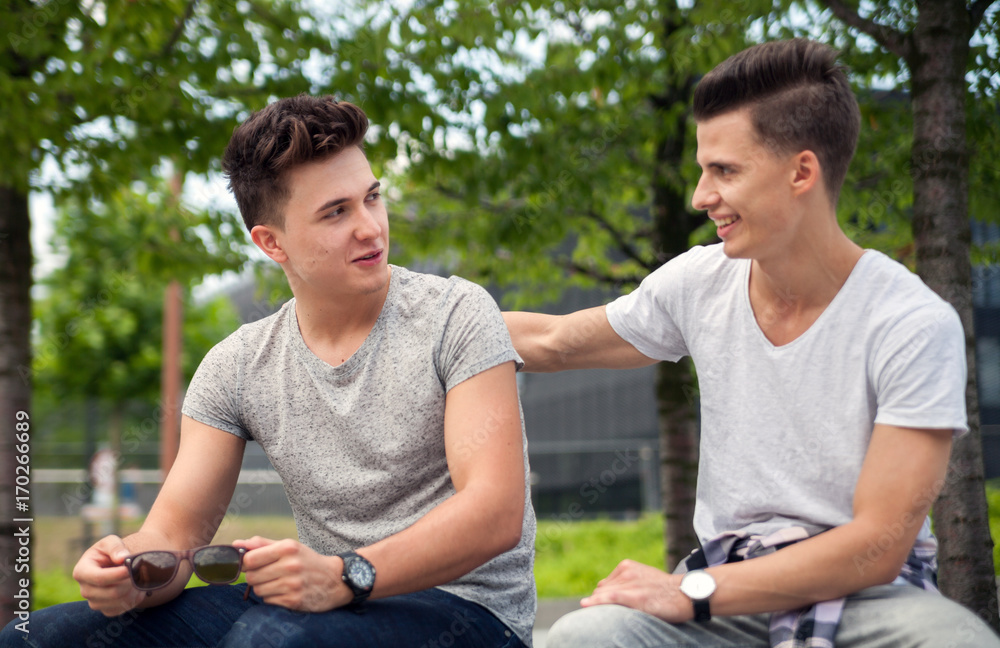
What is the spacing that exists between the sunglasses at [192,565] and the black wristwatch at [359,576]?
8.4 inches

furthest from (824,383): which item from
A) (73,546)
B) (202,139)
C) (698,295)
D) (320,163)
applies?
(73,546)

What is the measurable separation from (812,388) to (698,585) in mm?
490

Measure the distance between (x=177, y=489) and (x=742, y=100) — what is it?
64.5 inches

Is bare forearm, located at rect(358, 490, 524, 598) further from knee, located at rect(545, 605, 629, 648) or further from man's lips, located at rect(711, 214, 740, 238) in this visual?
man's lips, located at rect(711, 214, 740, 238)

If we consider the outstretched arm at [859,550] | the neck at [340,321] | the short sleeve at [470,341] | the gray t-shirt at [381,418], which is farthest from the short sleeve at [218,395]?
the outstretched arm at [859,550]

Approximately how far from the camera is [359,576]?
1788 mm

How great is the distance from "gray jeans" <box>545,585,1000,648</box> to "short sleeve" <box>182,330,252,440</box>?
103 cm

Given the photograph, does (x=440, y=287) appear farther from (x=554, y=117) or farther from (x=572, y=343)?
(x=554, y=117)

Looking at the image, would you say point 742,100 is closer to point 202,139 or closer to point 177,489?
point 177,489

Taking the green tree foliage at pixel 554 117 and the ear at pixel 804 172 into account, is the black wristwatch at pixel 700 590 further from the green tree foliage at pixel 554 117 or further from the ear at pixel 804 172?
the green tree foliage at pixel 554 117

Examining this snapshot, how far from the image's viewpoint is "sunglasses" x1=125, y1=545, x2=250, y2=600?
1828mm

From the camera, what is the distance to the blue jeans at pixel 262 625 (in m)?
1.75

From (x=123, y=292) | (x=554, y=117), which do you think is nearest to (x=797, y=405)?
(x=554, y=117)

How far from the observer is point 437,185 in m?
5.48
